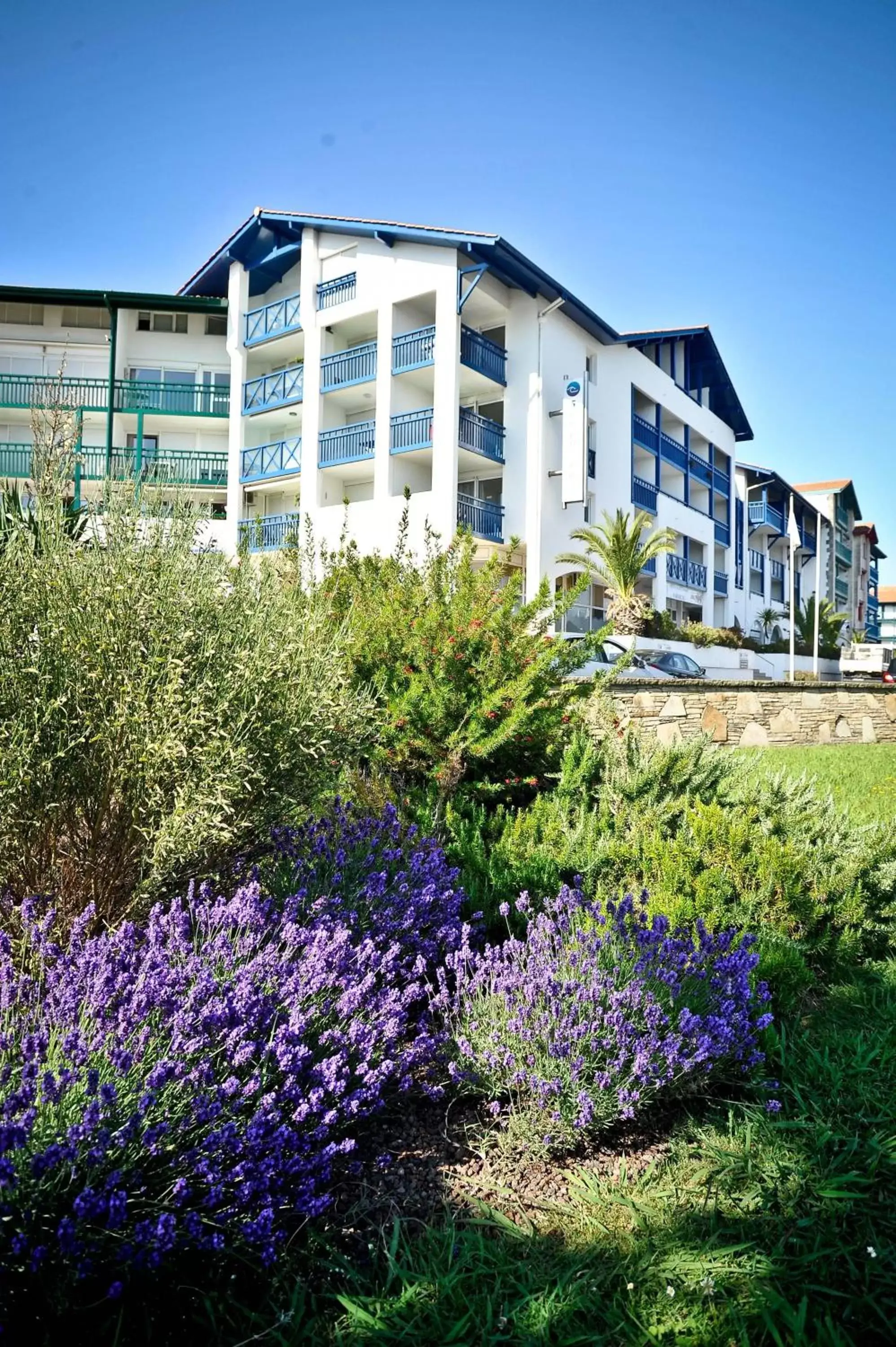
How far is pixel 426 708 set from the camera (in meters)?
6.11

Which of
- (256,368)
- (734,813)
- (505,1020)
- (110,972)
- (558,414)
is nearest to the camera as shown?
(110,972)

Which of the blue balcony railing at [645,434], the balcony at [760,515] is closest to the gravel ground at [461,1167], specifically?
the blue balcony railing at [645,434]

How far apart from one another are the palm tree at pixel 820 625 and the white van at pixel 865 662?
1.84 metres

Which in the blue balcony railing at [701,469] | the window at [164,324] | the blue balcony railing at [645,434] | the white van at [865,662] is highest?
the window at [164,324]

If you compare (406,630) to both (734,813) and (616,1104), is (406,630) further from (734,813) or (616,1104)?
(616,1104)

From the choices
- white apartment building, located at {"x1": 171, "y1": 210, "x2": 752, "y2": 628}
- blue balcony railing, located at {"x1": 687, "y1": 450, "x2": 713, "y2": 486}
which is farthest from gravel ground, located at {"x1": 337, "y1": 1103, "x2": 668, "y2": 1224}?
blue balcony railing, located at {"x1": 687, "y1": 450, "x2": 713, "y2": 486}

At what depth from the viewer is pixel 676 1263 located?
2193 millimetres

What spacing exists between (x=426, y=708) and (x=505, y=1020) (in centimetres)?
334

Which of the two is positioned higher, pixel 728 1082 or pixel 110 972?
pixel 110 972

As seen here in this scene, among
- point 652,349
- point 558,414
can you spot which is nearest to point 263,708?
point 558,414

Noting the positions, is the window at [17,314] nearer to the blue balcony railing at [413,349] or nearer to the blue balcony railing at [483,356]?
the blue balcony railing at [413,349]

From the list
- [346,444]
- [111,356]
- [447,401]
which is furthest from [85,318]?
[447,401]

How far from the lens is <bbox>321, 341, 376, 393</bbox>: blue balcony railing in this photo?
23.6m

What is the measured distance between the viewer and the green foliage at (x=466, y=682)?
609 centimetres
